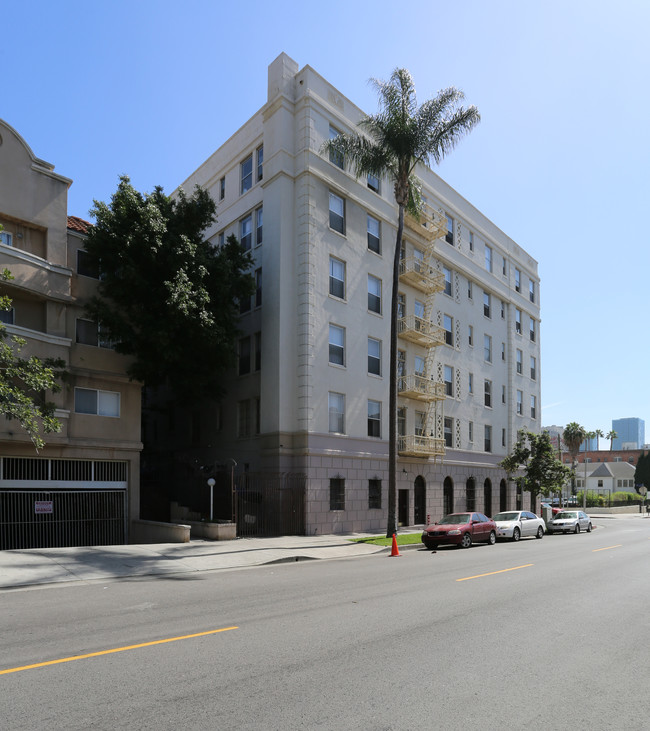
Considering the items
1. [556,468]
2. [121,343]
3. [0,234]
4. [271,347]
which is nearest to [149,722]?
[121,343]

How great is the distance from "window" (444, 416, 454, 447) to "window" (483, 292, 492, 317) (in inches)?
352

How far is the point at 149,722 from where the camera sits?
494cm

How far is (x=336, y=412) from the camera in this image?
90.6 ft

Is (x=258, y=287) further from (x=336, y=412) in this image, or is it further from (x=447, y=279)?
(x=447, y=279)

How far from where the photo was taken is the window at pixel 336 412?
89.6ft

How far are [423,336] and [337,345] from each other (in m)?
6.55

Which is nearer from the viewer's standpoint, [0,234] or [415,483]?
[0,234]

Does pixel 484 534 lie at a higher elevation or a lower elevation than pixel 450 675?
lower

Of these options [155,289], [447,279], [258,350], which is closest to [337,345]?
[258,350]

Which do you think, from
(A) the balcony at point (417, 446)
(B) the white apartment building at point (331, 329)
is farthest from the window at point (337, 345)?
(A) the balcony at point (417, 446)

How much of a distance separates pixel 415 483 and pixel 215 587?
21435 mm

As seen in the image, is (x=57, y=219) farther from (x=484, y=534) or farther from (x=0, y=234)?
(x=484, y=534)

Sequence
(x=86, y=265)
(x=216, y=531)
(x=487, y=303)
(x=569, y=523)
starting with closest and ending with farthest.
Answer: (x=216, y=531), (x=86, y=265), (x=569, y=523), (x=487, y=303)

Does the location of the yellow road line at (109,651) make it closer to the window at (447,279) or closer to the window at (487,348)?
the window at (447,279)
